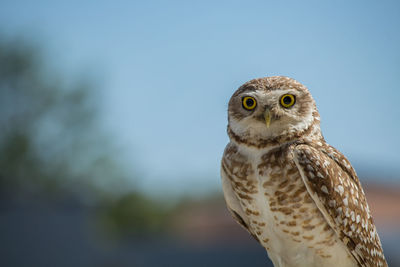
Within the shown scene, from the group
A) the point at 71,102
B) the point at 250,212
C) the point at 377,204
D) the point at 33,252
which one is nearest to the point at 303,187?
the point at 250,212

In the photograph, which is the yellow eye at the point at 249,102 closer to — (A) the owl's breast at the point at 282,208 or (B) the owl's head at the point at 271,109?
(B) the owl's head at the point at 271,109

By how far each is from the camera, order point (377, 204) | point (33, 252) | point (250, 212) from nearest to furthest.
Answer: point (250, 212), point (377, 204), point (33, 252)

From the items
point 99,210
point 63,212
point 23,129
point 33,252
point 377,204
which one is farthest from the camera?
point 23,129

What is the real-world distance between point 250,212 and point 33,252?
55.9 ft

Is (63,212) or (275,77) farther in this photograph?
(63,212)

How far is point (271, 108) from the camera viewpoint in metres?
3.01

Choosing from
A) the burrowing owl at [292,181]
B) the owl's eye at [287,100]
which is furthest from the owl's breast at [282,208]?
the owl's eye at [287,100]

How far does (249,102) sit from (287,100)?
24 cm

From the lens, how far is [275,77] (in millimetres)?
3133

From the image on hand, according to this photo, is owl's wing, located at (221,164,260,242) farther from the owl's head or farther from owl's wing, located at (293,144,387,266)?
owl's wing, located at (293,144,387,266)

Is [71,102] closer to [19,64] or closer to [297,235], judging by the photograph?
[19,64]

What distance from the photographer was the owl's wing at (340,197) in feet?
9.96

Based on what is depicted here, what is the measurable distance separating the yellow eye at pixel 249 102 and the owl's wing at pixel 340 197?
37 cm

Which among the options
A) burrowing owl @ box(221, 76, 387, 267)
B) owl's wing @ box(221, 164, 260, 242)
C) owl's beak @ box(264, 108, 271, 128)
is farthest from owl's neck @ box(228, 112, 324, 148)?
owl's wing @ box(221, 164, 260, 242)
